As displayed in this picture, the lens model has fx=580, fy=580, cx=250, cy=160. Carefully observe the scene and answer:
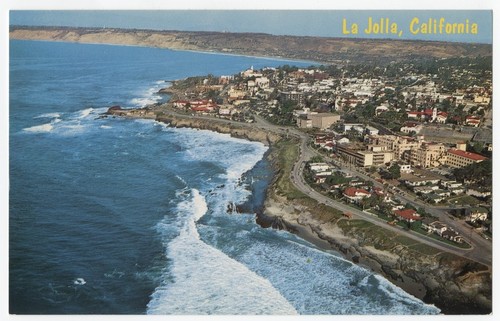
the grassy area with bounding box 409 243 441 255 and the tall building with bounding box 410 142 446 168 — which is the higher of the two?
the tall building with bounding box 410 142 446 168

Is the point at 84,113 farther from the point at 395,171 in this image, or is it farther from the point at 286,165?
the point at 395,171

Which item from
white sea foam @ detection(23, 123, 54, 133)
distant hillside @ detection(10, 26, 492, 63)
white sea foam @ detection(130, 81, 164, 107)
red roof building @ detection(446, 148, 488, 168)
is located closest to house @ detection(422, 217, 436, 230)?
red roof building @ detection(446, 148, 488, 168)

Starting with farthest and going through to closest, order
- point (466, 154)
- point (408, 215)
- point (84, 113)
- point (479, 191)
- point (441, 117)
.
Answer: point (84, 113), point (441, 117), point (466, 154), point (408, 215), point (479, 191)

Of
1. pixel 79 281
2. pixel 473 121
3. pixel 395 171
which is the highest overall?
pixel 473 121

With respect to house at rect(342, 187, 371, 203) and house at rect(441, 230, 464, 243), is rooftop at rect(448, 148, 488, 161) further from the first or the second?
house at rect(342, 187, 371, 203)

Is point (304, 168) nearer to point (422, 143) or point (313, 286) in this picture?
point (422, 143)

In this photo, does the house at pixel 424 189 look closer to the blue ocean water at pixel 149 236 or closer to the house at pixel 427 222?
the house at pixel 427 222

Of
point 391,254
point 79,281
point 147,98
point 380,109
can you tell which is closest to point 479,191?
point 391,254
